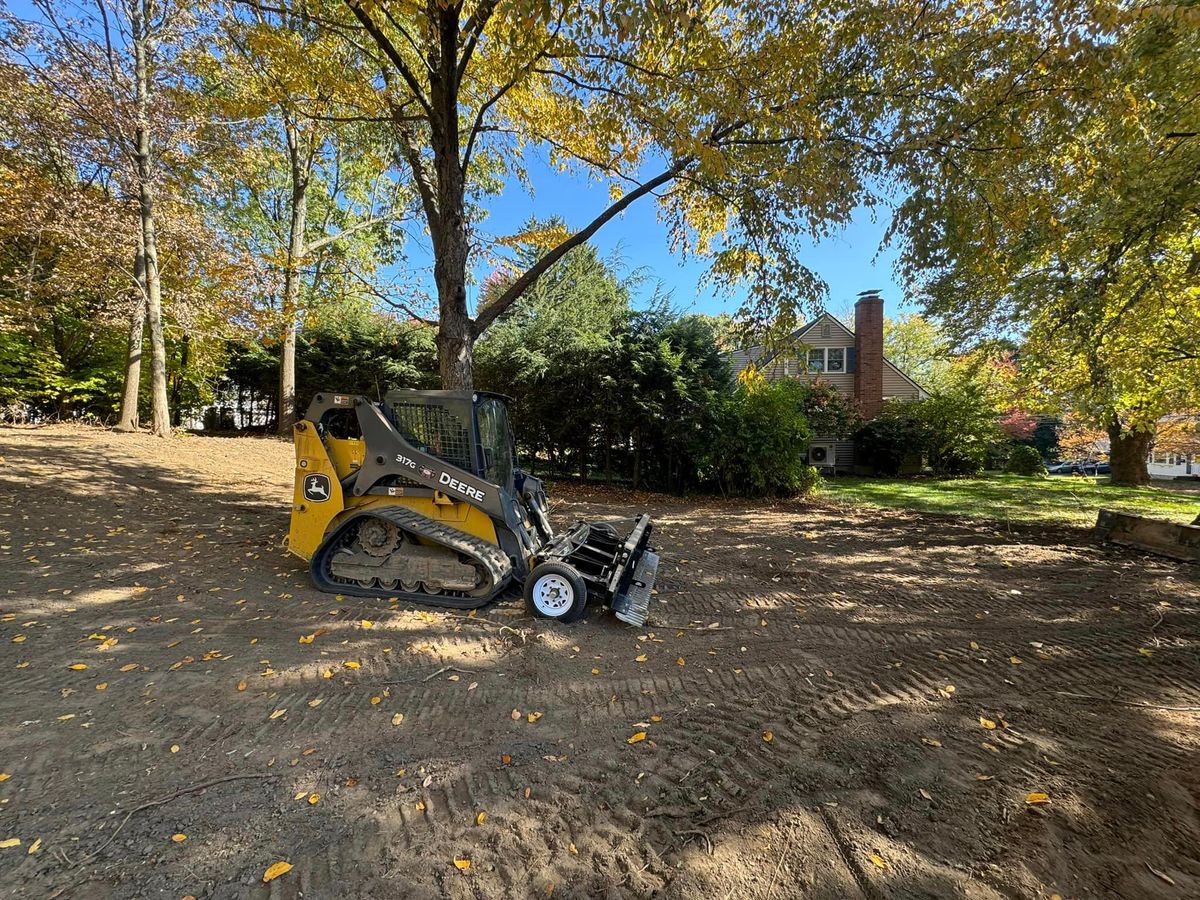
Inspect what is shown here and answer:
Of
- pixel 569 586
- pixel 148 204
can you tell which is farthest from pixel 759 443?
pixel 148 204

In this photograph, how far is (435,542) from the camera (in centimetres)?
451

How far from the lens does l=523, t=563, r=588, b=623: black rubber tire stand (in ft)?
13.8

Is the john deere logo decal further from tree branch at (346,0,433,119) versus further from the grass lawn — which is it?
the grass lawn

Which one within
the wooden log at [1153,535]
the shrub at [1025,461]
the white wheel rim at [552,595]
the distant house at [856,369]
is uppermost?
the distant house at [856,369]

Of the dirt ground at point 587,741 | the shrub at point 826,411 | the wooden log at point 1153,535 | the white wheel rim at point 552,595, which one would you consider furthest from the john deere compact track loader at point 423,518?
the shrub at point 826,411

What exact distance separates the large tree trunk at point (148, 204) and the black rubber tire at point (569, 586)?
42.5ft

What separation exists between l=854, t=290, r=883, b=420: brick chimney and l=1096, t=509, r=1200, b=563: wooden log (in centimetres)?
1436

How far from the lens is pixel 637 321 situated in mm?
11750

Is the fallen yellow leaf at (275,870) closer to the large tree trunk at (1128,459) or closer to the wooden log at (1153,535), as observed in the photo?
the wooden log at (1153,535)

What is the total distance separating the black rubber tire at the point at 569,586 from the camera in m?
4.20

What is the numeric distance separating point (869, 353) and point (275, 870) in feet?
80.7

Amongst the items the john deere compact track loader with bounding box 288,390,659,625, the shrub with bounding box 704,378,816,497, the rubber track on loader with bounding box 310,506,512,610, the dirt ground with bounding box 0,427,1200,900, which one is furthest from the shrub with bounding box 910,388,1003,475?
the rubber track on loader with bounding box 310,506,512,610

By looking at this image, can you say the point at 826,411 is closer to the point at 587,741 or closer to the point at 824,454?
the point at 824,454

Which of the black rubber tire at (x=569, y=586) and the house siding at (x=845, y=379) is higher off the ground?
the house siding at (x=845, y=379)
